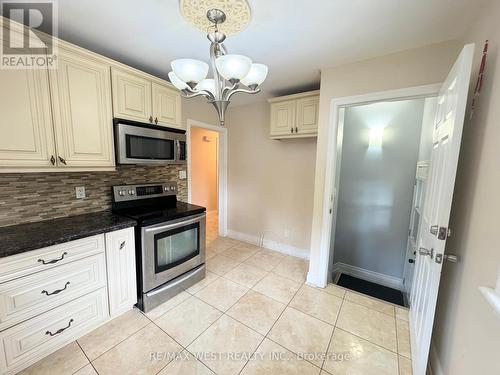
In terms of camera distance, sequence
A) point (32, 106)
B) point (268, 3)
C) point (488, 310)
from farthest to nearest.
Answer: point (32, 106)
point (268, 3)
point (488, 310)

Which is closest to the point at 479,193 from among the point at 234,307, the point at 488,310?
the point at 488,310

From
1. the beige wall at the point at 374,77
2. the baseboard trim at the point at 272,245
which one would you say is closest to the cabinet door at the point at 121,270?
the beige wall at the point at 374,77

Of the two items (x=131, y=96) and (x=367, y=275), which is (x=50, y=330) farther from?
(x=367, y=275)

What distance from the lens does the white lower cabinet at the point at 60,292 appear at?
1.27m

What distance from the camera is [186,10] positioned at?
1.13 meters

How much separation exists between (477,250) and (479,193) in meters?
0.29

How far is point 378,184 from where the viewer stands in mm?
2893

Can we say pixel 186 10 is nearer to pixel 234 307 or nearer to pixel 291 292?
pixel 234 307

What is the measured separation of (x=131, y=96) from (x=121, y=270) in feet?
5.35

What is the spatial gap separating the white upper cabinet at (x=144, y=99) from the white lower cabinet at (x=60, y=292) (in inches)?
45.0

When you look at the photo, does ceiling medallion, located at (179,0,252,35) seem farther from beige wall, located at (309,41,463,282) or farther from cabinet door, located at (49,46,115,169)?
beige wall, located at (309,41,463,282)

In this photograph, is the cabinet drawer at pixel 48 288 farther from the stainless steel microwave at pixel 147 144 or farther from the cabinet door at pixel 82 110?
the stainless steel microwave at pixel 147 144

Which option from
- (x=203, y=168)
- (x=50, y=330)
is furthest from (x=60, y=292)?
(x=203, y=168)

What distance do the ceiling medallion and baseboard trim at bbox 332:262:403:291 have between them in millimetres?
3263
